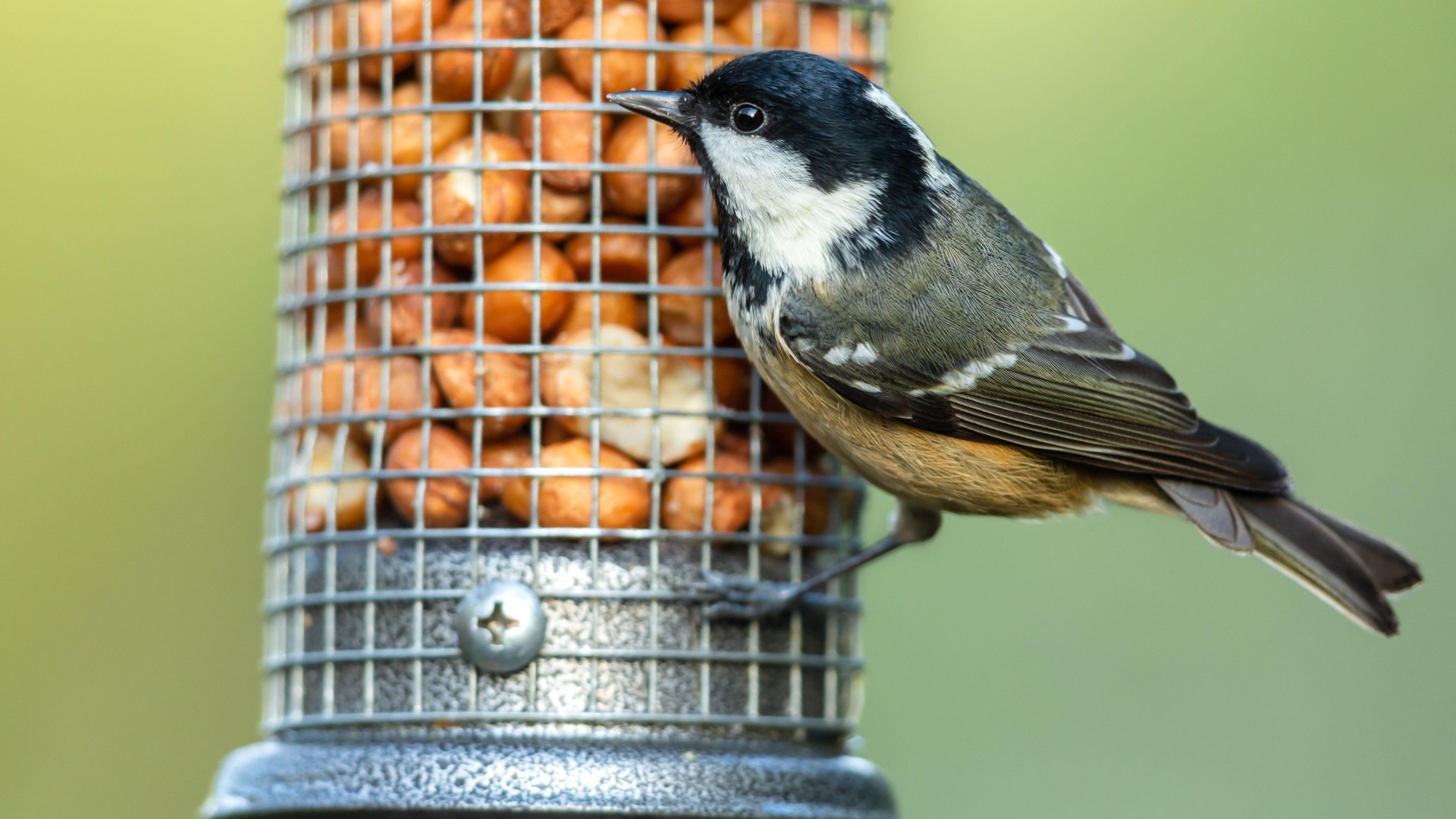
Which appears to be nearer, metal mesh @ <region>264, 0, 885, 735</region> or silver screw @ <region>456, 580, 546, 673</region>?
silver screw @ <region>456, 580, 546, 673</region>

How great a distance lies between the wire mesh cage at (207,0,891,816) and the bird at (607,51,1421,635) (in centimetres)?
17

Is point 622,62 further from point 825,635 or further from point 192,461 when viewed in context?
point 192,461

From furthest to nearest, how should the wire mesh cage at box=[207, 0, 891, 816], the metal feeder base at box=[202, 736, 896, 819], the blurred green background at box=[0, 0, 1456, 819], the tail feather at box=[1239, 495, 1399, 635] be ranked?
the blurred green background at box=[0, 0, 1456, 819] < the tail feather at box=[1239, 495, 1399, 635] < the wire mesh cage at box=[207, 0, 891, 816] < the metal feeder base at box=[202, 736, 896, 819]

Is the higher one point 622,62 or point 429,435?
point 622,62

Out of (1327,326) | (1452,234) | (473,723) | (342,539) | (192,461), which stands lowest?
(473,723)


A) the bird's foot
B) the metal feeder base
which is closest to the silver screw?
the metal feeder base

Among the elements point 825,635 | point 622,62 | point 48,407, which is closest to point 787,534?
point 825,635

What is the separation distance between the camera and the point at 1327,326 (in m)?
5.68

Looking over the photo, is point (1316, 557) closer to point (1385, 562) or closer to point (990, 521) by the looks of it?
point (1385, 562)

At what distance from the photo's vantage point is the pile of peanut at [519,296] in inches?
131

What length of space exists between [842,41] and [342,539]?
4.81 feet

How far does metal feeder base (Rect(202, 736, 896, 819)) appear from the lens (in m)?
3.02

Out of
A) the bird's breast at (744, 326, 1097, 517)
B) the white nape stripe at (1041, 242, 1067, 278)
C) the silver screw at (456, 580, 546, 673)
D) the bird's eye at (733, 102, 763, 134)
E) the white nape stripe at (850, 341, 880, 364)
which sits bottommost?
the silver screw at (456, 580, 546, 673)

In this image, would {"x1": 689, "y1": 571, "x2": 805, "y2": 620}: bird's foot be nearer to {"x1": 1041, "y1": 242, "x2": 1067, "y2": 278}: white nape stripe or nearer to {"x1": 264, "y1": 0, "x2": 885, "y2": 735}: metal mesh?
{"x1": 264, "y1": 0, "x2": 885, "y2": 735}: metal mesh
